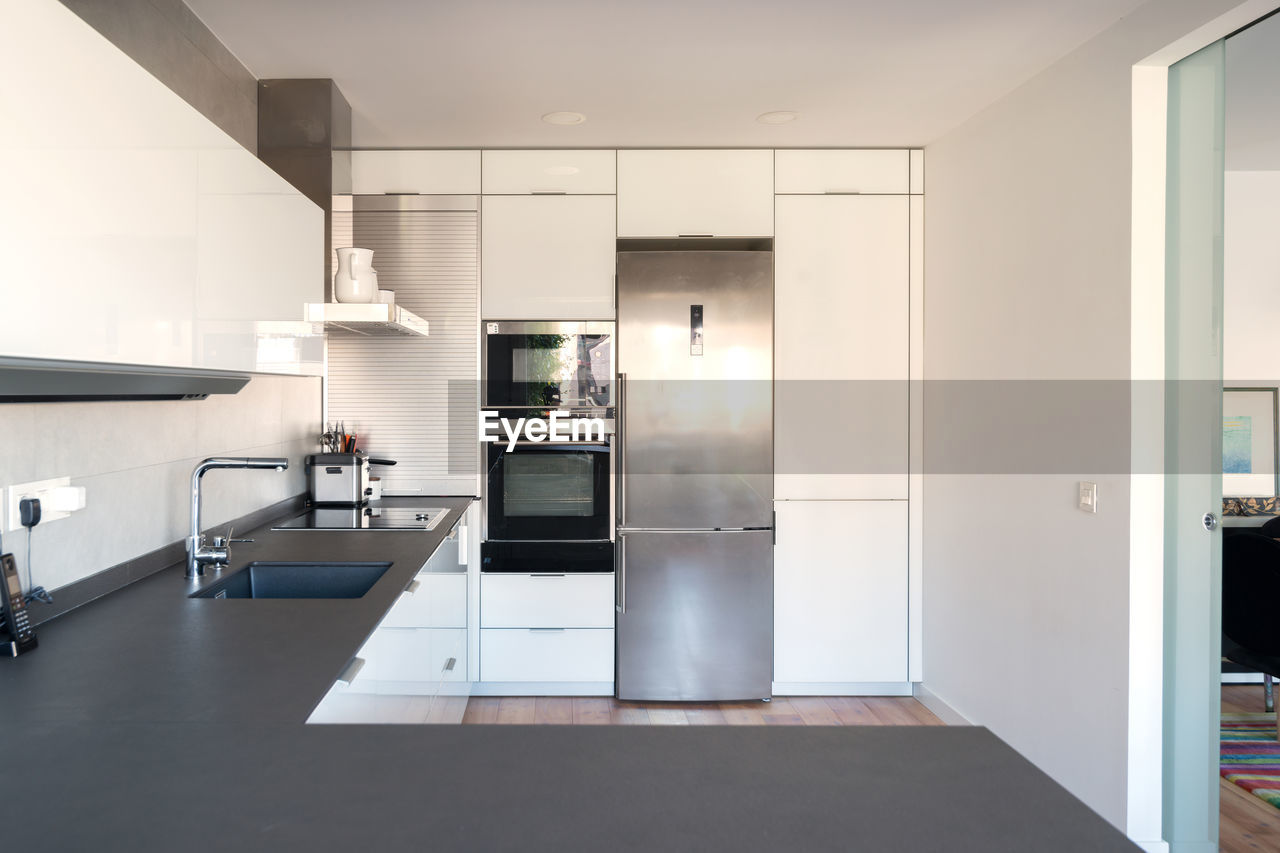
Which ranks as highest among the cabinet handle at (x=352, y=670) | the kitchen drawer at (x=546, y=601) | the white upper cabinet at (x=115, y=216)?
the white upper cabinet at (x=115, y=216)

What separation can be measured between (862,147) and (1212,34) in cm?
161

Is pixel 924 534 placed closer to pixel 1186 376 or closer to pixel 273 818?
pixel 1186 376

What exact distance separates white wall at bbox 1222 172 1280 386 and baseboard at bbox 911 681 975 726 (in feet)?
7.37

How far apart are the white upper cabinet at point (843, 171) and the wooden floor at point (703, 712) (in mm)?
2392

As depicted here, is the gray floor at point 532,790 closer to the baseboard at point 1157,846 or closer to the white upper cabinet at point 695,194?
the baseboard at point 1157,846

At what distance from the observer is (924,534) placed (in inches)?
141

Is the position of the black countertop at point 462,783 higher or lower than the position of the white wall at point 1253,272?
lower

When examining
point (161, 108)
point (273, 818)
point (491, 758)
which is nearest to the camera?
point (273, 818)

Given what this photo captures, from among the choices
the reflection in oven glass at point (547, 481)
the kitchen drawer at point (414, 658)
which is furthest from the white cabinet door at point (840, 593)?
the kitchen drawer at point (414, 658)

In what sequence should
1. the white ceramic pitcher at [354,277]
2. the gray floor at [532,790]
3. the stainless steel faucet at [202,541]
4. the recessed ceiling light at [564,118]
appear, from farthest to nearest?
1. the recessed ceiling light at [564,118]
2. the white ceramic pitcher at [354,277]
3. the stainless steel faucet at [202,541]
4. the gray floor at [532,790]

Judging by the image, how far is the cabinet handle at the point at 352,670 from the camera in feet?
4.59

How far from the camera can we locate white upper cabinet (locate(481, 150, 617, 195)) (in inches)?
139

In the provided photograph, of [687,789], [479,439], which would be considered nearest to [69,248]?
[687,789]

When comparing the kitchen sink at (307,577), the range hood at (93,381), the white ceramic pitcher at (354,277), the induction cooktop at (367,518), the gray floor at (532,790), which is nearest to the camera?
the gray floor at (532,790)
